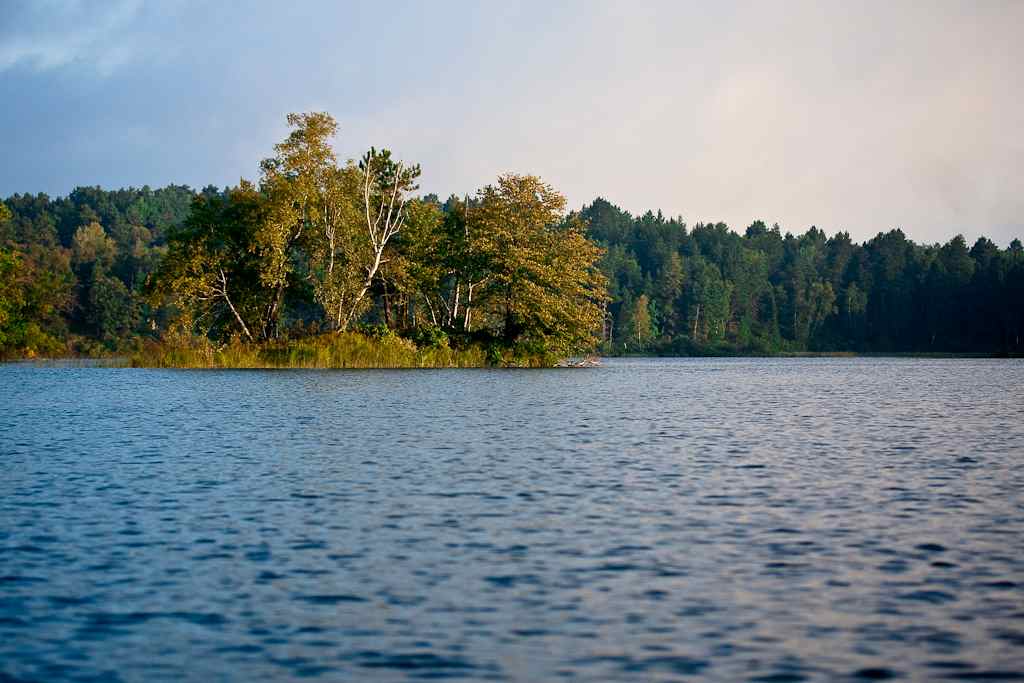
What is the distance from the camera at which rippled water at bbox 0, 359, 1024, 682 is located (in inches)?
349

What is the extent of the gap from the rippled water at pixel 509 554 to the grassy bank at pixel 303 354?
40.5m

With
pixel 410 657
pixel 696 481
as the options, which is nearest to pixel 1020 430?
pixel 696 481

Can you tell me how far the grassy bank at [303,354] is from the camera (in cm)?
6906

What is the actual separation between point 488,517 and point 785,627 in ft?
20.4

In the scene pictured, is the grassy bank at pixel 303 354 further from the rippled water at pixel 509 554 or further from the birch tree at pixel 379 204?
the rippled water at pixel 509 554

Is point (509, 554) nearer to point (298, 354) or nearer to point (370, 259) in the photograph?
point (298, 354)

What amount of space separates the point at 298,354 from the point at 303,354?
34 cm

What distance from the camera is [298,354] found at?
6894cm

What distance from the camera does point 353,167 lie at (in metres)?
75.7

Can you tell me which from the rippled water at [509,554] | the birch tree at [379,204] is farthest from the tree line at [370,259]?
the rippled water at [509,554]

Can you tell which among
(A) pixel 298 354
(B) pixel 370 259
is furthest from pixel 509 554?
(B) pixel 370 259

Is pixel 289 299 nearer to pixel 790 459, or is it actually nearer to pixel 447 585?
pixel 790 459

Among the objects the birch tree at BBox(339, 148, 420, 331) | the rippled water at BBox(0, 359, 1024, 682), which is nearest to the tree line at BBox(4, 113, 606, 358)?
the birch tree at BBox(339, 148, 420, 331)

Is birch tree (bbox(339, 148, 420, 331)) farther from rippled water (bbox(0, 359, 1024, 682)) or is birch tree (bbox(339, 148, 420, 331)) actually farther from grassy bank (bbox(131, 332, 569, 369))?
rippled water (bbox(0, 359, 1024, 682))
